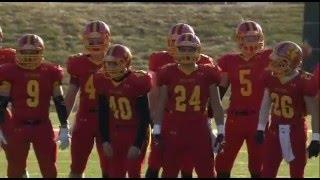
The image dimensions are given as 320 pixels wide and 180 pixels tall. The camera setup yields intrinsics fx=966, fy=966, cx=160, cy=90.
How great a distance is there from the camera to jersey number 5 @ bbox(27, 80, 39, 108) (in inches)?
354

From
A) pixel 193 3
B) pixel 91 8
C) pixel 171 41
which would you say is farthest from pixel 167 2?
pixel 171 41

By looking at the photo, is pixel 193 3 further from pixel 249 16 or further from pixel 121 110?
pixel 121 110

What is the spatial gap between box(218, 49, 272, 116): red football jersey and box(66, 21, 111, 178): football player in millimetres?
1240

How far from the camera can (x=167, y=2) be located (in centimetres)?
2830

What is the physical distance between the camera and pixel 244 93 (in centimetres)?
955

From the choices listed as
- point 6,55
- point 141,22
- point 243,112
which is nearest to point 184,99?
point 243,112

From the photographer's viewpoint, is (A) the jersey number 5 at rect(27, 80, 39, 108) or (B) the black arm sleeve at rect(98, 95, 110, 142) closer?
(B) the black arm sleeve at rect(98, 95, 110, 142)

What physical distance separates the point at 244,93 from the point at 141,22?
54.5 ft

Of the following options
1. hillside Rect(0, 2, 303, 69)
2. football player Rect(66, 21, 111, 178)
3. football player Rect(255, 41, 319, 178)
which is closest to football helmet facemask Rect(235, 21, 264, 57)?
football player Rect(255, 41, 319, 178)

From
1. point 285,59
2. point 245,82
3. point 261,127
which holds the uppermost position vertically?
point 285,59

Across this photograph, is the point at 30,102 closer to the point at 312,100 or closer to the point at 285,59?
the point at 285,59

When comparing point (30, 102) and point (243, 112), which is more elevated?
point (30, 102)

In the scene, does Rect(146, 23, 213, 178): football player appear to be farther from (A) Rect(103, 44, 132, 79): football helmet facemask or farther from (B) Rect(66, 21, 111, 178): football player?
(B) Rect(66, 21, 111, 178): football player

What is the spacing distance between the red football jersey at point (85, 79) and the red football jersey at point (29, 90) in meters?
0.40
